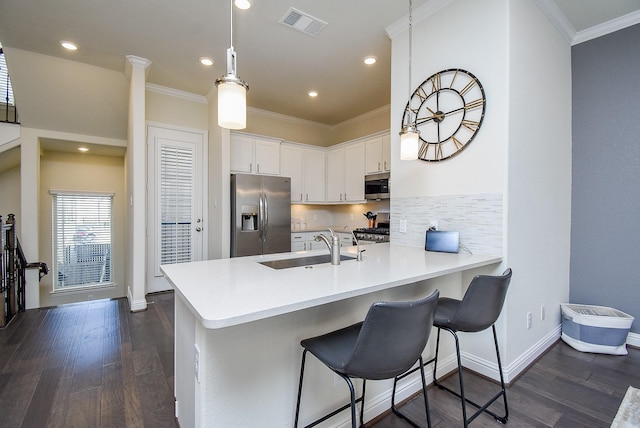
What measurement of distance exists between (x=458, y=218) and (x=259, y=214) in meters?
2.74

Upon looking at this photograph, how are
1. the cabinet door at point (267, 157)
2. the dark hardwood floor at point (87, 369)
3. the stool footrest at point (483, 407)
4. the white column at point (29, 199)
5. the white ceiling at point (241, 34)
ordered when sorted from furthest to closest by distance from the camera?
the cabinet door at point (267, 157)
the white column at point (29, 199)
the white ceiling at point (241, 34)
the dark hardwood floor at point (87, 369)
the stool footrest at point (483, 407)

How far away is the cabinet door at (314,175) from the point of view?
5.07 m

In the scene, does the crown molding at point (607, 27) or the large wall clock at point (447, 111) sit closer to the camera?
the large wall clock at point (447, 111)

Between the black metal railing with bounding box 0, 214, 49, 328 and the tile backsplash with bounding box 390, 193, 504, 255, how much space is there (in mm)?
4057

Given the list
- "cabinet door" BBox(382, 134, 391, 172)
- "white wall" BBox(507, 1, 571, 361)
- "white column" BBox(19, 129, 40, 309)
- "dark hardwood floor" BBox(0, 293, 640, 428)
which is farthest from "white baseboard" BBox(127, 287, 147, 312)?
"white wall" BBox(507, 1, 571, 361)

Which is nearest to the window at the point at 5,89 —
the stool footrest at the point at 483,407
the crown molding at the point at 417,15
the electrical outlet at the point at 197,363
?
the crown molding at the point at 417,15

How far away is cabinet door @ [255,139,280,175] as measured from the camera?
4523 millimetres

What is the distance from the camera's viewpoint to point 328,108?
489 cm

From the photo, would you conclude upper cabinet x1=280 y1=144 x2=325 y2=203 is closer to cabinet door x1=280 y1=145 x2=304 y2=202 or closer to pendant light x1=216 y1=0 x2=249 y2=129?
cabinet door x1=280 y1=145 x2=304 y2=202

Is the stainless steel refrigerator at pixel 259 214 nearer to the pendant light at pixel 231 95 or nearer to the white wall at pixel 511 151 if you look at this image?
the white wall at pixel 511 151

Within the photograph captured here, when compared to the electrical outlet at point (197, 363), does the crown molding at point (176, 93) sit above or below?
above

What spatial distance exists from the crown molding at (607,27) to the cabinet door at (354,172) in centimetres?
265

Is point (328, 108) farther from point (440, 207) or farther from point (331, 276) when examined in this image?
point (331, 276)

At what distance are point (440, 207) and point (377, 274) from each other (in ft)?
4.13
